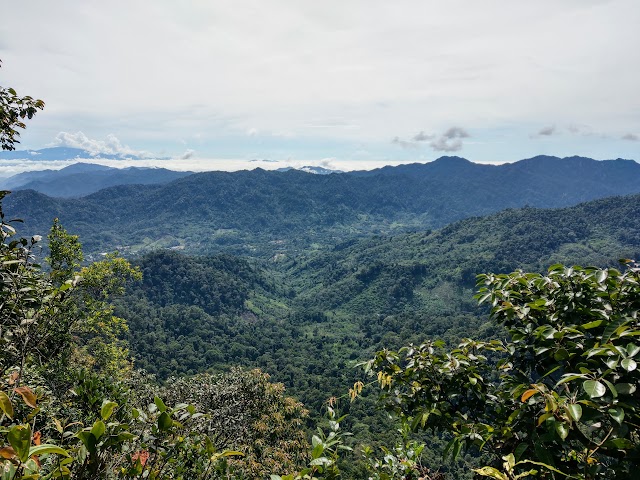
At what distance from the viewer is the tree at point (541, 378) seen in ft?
8.27

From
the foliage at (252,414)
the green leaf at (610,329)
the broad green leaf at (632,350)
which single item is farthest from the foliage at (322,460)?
the foliage at (252,414)

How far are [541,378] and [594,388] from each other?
126 centimetres

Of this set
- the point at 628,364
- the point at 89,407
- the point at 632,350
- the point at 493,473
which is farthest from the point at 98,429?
the point at 89,407

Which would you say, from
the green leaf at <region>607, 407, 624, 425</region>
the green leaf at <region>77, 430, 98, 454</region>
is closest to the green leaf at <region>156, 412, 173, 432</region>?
the green leaf at <region>77, 430, 98, 454</region>

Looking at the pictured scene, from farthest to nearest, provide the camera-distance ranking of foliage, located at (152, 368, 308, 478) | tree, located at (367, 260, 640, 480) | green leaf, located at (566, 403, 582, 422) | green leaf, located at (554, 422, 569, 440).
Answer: foliage, located at (152, 368, 308, 478)
tree, located at (367, 260, 640, 480)
green leaf, located at (554, 422, 569, 440)
green leaf, located at (566, 403, 582, 422)

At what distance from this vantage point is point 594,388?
2273 mm

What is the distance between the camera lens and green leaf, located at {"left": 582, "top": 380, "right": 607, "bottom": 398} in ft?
7.27

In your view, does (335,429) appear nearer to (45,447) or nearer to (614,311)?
(45,447)

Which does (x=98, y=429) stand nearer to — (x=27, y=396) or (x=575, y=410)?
(x=27, y=396)

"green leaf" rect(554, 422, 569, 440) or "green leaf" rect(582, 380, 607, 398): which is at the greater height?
"green leaf" rect(582, 380, 607, 398)

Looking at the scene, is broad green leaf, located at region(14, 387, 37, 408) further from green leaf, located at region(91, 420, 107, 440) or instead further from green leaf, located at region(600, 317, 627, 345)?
green leaf, located at region(600, 317, 627, 345)

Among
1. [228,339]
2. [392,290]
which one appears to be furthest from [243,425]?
[392,290]

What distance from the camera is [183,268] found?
18188 centimetres

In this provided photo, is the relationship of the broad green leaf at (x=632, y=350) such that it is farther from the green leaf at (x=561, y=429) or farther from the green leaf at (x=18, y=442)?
the green leaf at (x=18, y=442)
